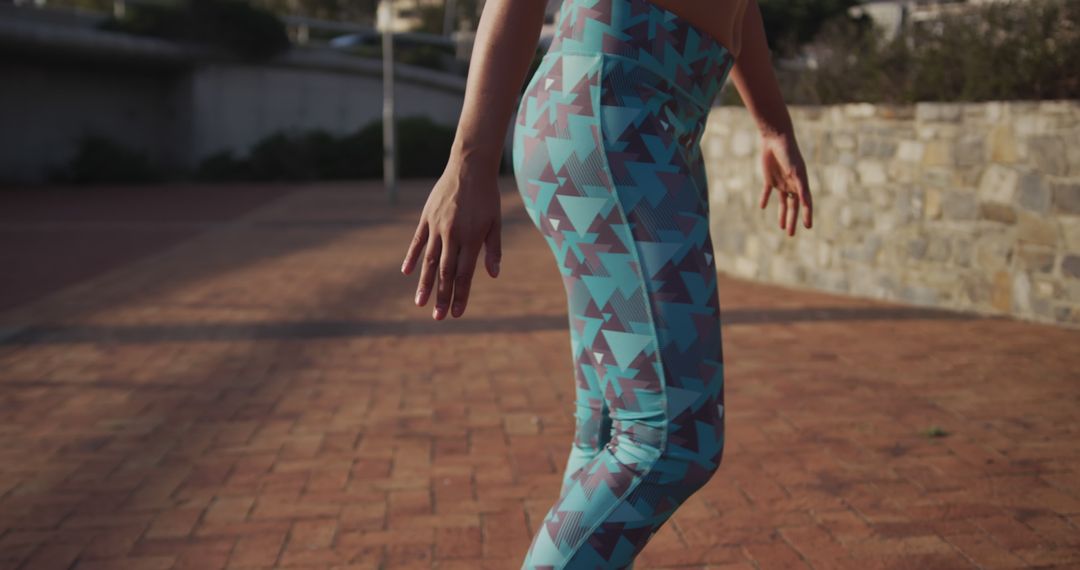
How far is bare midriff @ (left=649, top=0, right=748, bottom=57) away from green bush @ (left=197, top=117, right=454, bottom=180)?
24.5 metres

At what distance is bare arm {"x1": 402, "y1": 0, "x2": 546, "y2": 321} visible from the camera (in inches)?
52.7

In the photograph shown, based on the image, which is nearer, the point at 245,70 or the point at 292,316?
the point at 292,316

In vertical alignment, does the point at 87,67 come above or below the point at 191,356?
above

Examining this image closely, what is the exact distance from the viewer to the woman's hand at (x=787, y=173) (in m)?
2.02

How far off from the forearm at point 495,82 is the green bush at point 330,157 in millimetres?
24604

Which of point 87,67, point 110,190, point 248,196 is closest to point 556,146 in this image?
point 248,196

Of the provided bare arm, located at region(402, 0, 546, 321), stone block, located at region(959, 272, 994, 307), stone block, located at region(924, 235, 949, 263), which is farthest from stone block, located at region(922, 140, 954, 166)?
bare arm, located at region(402, 0, 546, 321)

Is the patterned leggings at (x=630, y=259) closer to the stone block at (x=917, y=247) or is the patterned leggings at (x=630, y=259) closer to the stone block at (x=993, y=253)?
the stone block at (x=993, y=253)

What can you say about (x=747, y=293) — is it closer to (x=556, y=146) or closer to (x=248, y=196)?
(x=556, y=146)

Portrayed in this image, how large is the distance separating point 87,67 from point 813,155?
21.8 metres

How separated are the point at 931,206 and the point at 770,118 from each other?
4981mm

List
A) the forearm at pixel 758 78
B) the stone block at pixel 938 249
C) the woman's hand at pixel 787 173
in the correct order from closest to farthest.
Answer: the forearm at pixel 758 78
the woman's hand at pixel 787 173
the stone block at pixel 938 249

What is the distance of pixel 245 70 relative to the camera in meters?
26.6

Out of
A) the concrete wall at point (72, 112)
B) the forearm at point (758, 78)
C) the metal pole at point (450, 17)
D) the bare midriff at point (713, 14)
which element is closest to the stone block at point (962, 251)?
the forearm at point (758, 78)
